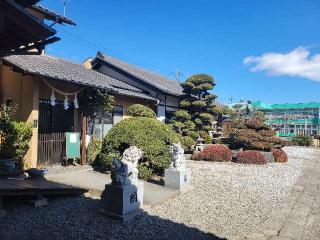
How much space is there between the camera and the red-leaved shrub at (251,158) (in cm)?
1552

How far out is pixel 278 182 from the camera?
11023 mm

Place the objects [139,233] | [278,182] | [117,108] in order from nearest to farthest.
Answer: [139,233], [278,182], [117,108]

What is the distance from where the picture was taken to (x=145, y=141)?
32.2 ft

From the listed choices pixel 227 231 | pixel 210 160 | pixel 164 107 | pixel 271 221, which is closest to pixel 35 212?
pixel 227 231

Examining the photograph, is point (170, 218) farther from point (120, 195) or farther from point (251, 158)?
point (251, 158)

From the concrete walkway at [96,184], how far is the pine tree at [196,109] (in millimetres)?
8847

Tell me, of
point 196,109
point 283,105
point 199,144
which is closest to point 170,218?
point 199,144

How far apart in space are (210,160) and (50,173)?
8.38m

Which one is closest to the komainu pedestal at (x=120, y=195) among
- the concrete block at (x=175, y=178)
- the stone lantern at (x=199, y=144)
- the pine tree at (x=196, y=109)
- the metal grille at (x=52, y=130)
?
the concrete block at (x=175, y=178)

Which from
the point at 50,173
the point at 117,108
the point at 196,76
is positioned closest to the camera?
the point at 50,173

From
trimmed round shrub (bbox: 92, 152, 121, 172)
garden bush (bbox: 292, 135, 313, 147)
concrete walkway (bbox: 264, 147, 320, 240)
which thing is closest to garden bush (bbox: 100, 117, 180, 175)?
trimmed round shrub (bbox: 92, 152, 121, 172)

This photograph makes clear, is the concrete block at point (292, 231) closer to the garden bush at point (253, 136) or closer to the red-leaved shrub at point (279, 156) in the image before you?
the garden bush at point (253, 136)

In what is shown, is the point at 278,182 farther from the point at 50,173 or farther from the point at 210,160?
the point at 50,173

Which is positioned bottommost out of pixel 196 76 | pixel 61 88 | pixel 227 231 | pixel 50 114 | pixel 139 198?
pixel 227 231
